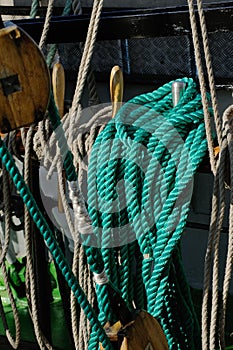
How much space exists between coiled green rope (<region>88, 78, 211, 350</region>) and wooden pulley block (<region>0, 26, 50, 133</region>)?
Result: 0.50 meters

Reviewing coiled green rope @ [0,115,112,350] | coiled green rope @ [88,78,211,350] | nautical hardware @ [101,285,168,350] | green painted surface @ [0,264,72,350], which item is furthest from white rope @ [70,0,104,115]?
green painted surface @ [0,264,72,350]

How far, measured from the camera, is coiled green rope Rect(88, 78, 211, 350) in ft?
7.34

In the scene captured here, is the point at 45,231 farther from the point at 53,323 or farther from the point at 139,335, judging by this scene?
the point at 53,323

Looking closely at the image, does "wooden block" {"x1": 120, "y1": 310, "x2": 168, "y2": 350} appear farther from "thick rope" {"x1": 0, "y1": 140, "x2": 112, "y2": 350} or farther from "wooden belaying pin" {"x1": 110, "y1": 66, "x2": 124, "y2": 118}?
"wooden belaying pin" {"x1": 110, "y1": 66, "x2": 124, "y2": 118}

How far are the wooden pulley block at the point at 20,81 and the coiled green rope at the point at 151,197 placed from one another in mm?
501

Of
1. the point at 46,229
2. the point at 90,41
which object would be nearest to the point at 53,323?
the point at 90,41

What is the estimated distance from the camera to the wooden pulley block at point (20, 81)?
1.77m

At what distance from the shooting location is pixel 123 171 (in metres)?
2.28

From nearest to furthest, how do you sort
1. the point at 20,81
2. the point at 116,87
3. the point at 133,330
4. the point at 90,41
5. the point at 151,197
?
the point at 20,81 < the point at 133,330 < the point at 151,197 < the point at 90,41 < the point at 116,87

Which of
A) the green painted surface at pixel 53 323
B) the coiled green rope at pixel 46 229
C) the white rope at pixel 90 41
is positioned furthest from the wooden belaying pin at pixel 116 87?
the green painted surface at pixel 53 323

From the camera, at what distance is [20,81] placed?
1.80 m

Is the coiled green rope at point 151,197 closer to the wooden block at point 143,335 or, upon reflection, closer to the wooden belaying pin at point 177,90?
the wooden belaying pin at point 177,90

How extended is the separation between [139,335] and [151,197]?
0.44 metres

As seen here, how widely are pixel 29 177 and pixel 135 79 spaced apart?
142 centimetres
